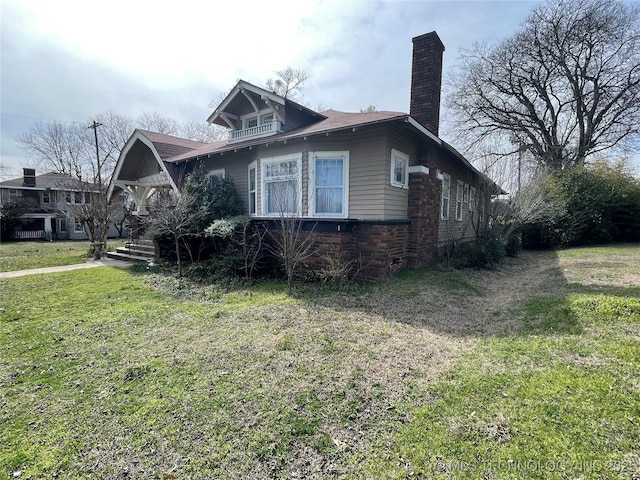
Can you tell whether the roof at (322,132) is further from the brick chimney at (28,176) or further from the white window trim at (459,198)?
the brick chimney at (28,176)

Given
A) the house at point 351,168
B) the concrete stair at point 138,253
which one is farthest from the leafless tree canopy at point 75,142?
the house at point 351,168

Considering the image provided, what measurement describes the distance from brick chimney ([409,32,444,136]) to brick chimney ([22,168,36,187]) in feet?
125

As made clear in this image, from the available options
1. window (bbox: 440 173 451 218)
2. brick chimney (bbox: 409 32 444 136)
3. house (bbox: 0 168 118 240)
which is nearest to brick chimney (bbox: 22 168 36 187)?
house (bbox: 0 168 118 240)

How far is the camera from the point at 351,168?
833 cm

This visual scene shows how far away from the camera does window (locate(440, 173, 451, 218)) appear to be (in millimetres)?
12008

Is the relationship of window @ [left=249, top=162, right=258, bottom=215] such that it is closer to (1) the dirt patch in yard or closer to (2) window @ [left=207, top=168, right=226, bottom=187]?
Result: (2) window @ [left=207, top=168, right=226, bottom=187]

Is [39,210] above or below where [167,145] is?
below

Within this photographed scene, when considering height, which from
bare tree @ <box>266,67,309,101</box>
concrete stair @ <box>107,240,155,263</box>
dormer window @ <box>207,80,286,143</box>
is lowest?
concrete stair @ <box>107,240,155,263</box>

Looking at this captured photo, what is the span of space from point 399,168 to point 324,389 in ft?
23.0

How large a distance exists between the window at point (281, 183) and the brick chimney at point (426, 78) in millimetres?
4443

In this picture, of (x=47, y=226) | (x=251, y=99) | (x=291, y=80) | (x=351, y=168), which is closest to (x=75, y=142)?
(x=47, y=226)

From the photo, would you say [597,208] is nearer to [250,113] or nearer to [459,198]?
[459,198]

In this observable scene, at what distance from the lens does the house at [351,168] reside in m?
7.96

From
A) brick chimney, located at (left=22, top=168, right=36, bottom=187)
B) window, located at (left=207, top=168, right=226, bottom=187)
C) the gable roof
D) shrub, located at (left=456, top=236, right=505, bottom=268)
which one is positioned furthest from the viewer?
brick chimney, located at (left=22, top=168, right=36, bottom=187)
